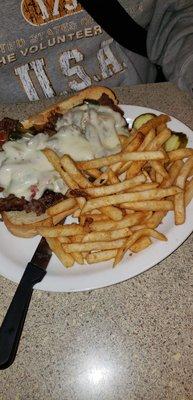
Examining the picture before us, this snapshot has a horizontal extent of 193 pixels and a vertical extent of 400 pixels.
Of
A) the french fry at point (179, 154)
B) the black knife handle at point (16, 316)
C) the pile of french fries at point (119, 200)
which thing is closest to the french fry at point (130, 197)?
the pile of french fries at point (119, 200)

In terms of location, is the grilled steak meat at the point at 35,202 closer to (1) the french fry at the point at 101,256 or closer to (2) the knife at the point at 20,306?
(2) the knife at the point at 20,306

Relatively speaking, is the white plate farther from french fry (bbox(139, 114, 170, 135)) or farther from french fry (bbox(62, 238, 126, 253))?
french fry (bbox(139, 114, 170, 135))

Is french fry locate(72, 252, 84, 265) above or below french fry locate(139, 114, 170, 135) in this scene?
below

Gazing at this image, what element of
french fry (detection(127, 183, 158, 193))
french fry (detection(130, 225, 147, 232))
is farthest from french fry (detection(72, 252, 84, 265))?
french fry (detection(127, 183, 158, 193))

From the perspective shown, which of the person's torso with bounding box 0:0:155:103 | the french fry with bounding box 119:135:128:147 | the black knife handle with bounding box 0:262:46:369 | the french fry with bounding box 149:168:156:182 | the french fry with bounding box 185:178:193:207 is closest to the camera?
the black knife handle with bounding box 0:262:46:369

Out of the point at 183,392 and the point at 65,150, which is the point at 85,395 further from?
the point at 65,150

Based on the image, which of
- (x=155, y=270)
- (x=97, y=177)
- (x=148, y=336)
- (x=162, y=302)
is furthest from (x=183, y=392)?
(x=97, y=177)

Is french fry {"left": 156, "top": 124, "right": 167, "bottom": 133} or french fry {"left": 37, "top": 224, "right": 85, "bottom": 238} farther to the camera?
french fry {"left": 156, "top": 124, "right": 167, "bottom": 133}

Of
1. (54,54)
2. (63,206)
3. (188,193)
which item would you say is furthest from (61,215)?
(54,54)
